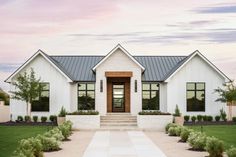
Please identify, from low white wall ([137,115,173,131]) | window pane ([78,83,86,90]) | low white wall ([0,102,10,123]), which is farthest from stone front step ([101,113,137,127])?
low white wall ([0,102,10,123])

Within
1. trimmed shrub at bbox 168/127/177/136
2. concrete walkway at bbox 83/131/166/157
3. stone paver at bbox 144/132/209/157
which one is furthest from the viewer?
trimmed shrub at bbox 168/127/177/136

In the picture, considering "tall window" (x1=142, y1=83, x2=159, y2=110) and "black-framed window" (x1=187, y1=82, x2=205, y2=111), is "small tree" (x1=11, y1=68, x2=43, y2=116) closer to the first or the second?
"tall window" (x1=142, y1=83, x2=159, y2=110)

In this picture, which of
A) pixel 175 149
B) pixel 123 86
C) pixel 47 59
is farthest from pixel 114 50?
pixel 175 149

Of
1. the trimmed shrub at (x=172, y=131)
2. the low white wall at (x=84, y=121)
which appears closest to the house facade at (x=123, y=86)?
the low white wall at (x=84, y=121)

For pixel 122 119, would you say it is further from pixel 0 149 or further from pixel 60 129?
pixel 0 149

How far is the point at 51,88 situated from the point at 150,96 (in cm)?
850

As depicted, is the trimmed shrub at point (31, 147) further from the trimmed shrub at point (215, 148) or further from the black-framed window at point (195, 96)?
the black-framed window at point (195, 96)

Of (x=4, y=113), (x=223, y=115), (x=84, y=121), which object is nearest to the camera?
(x=84, y=121)

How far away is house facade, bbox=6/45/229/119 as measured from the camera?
4075 cm

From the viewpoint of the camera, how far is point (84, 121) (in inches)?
1375

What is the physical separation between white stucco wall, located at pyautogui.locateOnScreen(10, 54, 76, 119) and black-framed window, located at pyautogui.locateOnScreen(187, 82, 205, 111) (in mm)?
10067

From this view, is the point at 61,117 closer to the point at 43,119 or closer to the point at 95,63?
the point at 43,119

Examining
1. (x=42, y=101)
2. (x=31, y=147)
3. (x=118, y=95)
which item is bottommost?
(x=31, y=147)

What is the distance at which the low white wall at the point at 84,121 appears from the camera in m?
34.9
